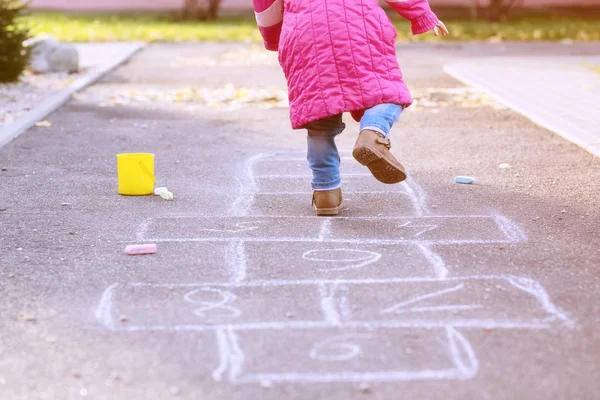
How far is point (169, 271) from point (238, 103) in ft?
21.8

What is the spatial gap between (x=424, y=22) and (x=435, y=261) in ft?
4.78

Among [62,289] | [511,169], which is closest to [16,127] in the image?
[511,169]

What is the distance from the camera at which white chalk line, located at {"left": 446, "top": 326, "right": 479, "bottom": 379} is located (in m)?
3.30

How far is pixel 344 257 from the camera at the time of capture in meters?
4.68

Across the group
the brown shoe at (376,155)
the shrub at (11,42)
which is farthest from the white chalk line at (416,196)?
the shrub at (11,42)

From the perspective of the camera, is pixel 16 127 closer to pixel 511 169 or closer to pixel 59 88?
pixel 59 88

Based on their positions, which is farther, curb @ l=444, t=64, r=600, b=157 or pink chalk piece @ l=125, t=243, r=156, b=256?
curb @ l=444, t=64, r=600, b=157

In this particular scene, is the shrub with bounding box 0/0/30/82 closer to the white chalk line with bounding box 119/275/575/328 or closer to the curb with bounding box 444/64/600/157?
the curb with bounding box 444/64/600/157

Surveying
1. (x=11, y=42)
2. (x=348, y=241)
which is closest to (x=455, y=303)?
(x=348, y=241)

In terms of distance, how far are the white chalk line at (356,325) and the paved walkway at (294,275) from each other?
0.01 metres

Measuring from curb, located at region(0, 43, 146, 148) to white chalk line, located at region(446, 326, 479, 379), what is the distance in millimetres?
5378

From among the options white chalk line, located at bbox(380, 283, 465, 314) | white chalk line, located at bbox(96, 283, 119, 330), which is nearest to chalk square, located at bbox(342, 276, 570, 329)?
white chalk line, located at bbox(380, 283, 465, 314)

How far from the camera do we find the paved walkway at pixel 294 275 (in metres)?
3.30

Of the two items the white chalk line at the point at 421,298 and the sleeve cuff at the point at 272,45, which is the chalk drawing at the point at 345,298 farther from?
the sleeve cuff at the point at 272,45
